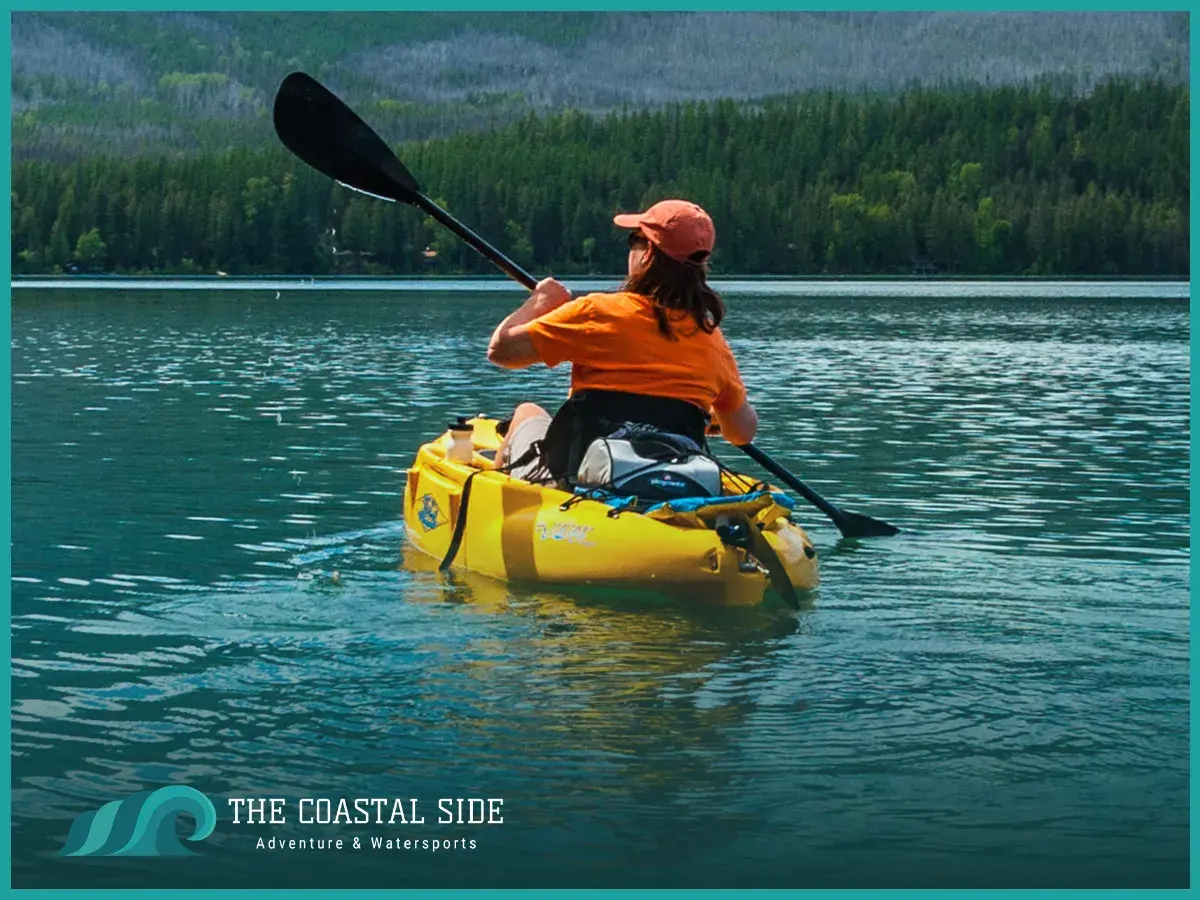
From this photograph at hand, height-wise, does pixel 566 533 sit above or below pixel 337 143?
below

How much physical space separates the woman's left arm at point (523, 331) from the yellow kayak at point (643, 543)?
0.83m

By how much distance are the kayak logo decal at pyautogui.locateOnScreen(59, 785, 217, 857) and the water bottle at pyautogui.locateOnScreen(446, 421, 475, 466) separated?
5.65 metres

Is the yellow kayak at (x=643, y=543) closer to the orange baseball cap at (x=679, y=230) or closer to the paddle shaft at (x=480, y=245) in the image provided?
the orange baseball cap at (x=679, y=230)

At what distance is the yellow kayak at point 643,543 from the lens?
9523 millimetres

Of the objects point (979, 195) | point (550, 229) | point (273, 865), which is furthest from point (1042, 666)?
point (979, 195)

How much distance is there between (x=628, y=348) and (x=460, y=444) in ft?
8.39

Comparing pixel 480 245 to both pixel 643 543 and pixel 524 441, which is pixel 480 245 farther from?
pixel 643 543

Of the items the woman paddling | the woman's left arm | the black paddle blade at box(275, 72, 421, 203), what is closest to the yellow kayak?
the woman paddling

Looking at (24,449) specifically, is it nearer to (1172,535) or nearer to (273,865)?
(1172,535)

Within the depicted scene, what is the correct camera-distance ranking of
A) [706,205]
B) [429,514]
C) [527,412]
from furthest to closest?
[706,205] → [429,514] → [527,412]

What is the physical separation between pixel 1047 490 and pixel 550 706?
8.71 metres

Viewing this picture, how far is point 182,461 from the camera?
1748 cm

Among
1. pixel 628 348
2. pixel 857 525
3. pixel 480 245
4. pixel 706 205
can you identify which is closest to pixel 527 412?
pixel 480 245

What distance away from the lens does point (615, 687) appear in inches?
315
